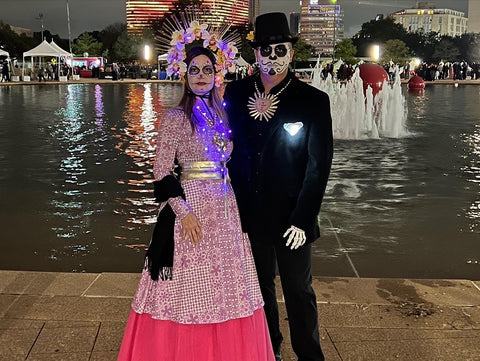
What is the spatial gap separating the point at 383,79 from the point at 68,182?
454 inches

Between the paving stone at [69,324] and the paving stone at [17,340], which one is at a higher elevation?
the paving stone at [69,324]

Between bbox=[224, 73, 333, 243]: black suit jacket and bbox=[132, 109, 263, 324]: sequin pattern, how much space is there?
0.16 m

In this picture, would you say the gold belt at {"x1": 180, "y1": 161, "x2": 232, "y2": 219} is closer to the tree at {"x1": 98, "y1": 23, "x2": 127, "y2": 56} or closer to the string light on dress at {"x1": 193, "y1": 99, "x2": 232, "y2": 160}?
the string light on dress at {"x1": 193, "y1": 99, "x2": 232, "y2": 160}

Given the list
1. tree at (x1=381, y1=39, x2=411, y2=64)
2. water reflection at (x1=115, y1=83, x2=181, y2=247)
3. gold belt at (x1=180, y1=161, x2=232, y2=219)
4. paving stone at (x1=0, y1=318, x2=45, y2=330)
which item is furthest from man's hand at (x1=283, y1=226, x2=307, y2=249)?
tree at (x1=381, y1=39, x2=411, y2=64)

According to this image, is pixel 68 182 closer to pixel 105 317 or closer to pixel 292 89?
pixel 105 317

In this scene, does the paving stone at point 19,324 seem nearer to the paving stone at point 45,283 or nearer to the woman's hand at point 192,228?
the paving stone at point 45,283

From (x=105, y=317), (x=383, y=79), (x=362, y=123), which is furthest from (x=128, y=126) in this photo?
(x=105, y=317)

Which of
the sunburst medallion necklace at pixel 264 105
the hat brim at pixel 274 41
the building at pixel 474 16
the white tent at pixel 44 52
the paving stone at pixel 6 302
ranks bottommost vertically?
the paving stone at pixel 6 302

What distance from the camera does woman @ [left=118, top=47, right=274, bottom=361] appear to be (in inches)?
109

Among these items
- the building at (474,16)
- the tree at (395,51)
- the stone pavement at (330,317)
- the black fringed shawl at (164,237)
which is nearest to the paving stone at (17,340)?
the stone pavement at (330,317)

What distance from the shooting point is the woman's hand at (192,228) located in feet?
9.25

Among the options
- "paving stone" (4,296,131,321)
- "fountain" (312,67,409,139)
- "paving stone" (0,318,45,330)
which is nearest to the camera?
"paving stone" (0,318,45,330)

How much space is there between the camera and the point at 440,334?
3.66m

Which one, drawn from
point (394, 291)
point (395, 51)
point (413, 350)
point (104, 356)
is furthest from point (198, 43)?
point (395, 51)
